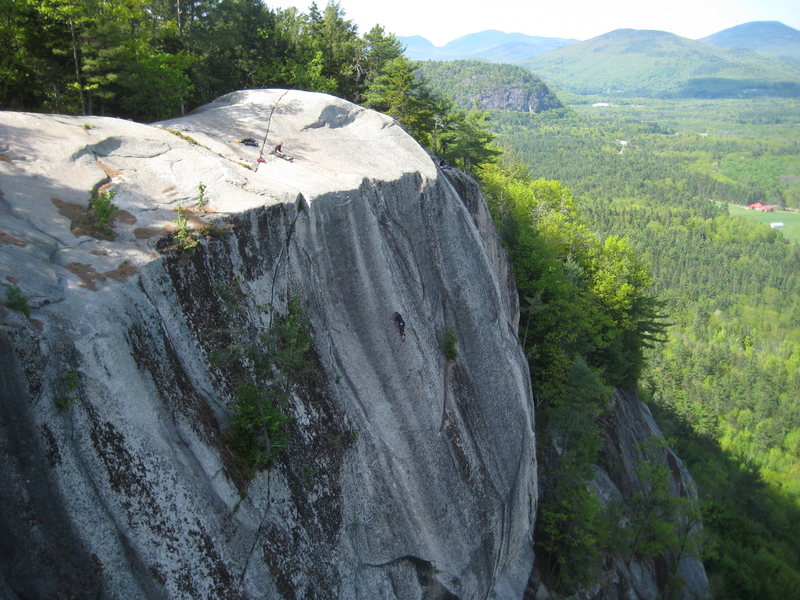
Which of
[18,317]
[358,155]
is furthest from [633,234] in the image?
[18,317]

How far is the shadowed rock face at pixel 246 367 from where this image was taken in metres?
8.84

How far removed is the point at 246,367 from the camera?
12.1m

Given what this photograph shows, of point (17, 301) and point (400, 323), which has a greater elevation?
point (17, 301)

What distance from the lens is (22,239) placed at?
10.6 m

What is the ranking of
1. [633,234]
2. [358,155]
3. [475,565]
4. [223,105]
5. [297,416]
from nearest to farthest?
[297,416] → [475,565] → [358,155] → [223,105] → [633,234]

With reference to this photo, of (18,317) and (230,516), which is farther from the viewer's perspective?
(230,516)

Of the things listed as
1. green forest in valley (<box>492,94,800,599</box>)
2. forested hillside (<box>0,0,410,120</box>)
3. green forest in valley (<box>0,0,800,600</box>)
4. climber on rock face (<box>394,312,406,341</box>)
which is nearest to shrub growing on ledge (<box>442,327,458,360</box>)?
climber on rock face (<box>394,312,406,341</box>)

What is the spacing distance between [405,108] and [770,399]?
97273mm

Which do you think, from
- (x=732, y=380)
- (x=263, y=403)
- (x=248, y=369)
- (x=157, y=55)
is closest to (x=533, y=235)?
(x=157, y=55)

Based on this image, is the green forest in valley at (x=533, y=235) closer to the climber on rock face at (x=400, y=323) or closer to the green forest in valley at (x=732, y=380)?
the green forest in valley at (x=732, y=380)

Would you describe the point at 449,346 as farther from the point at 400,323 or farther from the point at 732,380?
the point at 732,380

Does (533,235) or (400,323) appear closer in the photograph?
(400,323)

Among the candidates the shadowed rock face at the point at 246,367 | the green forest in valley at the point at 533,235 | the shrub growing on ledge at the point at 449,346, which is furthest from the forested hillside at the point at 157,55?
the shrub growing on ledge at the point at 449,346

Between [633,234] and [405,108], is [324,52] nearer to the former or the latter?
[405,108]
